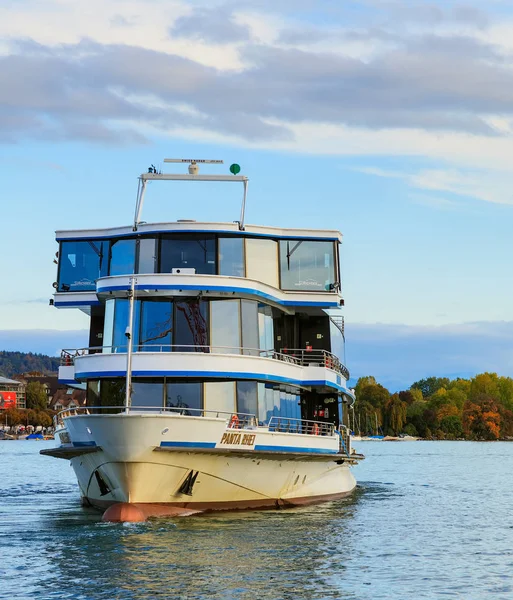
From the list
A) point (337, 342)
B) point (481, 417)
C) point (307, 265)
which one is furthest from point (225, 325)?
point (481, 417)

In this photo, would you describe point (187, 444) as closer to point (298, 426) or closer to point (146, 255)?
point (298, 426)

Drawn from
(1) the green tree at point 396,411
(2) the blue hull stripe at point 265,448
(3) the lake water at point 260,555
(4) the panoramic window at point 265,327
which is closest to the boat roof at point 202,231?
(4) the panoramic window at point 265,327

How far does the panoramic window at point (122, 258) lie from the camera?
1280 inches

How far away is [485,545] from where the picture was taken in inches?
1046

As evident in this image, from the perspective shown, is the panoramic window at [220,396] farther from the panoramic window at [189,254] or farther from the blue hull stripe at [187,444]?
the panoramic window at [189,254]

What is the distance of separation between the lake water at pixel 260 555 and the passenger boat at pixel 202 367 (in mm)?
1141

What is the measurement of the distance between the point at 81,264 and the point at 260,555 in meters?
14.9

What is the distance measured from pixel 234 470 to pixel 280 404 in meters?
4.15

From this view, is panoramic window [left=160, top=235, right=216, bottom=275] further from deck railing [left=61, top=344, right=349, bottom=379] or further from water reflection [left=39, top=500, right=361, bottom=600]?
water reflection [left=39, top=500, right=361, bottom=600]

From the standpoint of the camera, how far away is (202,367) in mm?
A: 28562

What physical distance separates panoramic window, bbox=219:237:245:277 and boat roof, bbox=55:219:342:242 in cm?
29

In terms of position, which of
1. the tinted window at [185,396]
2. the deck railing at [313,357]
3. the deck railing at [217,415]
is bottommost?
the deck railing at [217,415]

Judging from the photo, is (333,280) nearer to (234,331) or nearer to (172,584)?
(234,331)

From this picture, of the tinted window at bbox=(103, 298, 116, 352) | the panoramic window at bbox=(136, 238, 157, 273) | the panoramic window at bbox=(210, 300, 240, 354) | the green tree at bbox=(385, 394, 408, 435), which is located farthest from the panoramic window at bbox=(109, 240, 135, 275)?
the green tree at bbox=(385, 394, 408, 435)
